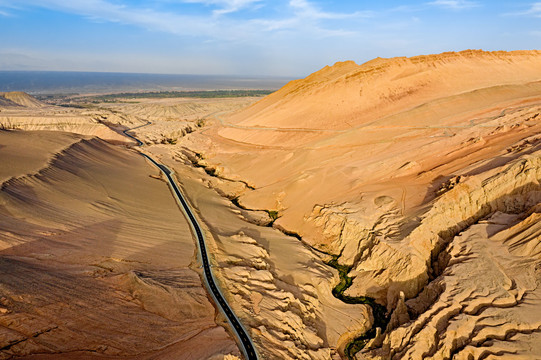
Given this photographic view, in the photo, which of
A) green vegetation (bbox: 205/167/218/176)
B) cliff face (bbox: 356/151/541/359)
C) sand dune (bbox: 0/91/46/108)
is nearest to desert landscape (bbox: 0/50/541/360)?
cliff face (bbox: 356/151/541/359)

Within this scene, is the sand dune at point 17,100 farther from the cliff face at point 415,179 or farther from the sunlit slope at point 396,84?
the sunlit slope at point 396,84

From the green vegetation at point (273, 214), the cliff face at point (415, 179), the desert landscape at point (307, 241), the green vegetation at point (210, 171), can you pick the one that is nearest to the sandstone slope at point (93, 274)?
the desert landscape at point (307, 241)

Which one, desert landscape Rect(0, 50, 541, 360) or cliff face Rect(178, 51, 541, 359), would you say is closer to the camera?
desert landscape Rect(0, 50, 541, 360)

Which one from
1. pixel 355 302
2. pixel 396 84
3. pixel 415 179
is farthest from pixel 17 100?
pixel 355 302

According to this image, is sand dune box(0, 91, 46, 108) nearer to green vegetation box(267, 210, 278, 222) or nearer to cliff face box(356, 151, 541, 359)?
green vegetation box(267, 210, 278, 222)

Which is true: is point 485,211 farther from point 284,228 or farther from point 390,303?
point 284,228
